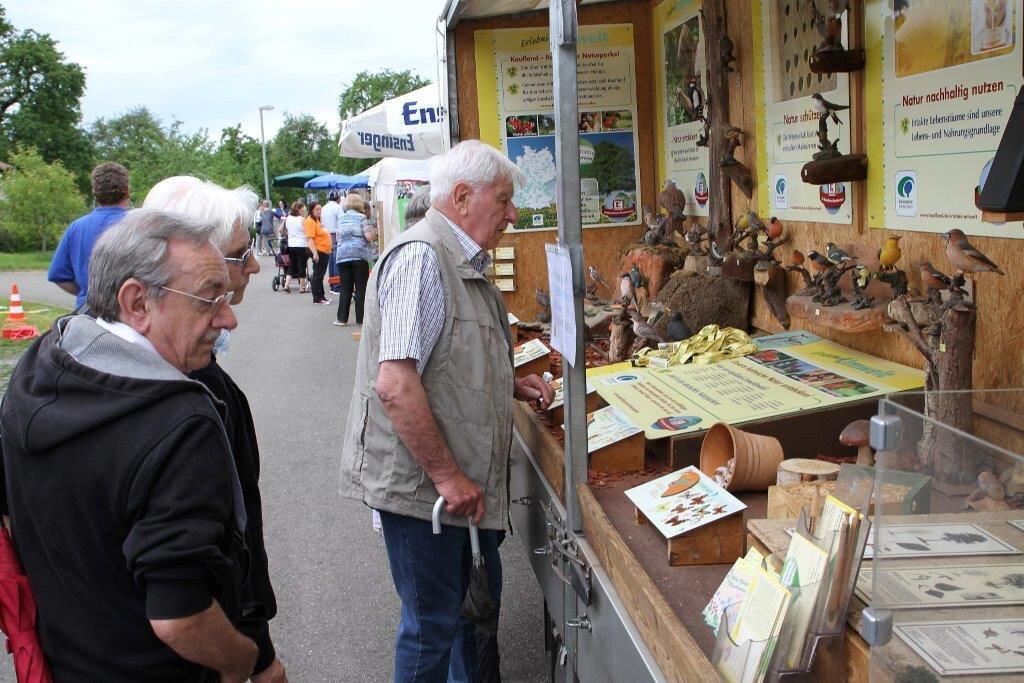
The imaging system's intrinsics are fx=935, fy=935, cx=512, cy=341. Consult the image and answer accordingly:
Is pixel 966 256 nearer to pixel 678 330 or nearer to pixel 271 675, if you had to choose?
pixel 678 330

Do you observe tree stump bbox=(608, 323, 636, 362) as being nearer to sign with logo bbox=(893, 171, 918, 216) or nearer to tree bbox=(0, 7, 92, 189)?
sign with logo bbox=(893, 171, 918, 216)

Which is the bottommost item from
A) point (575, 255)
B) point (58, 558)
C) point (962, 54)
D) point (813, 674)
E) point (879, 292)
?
point (813, 674)

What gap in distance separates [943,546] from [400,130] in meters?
7.35

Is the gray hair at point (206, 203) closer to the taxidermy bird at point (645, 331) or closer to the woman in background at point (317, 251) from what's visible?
the taxidermy bird at point (645, 331)

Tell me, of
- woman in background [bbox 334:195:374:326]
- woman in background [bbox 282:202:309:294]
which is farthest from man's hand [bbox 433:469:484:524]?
woman in background [bbox 282:202:309:294]

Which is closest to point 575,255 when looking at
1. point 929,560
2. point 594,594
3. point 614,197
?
point 594,594

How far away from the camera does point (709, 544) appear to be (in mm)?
2002

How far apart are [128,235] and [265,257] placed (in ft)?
96.8

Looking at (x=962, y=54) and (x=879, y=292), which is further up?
(x=962, y=54)

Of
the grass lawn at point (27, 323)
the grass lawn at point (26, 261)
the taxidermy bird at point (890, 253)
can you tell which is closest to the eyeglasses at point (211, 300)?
the taxidermy bird at point (890, 253)

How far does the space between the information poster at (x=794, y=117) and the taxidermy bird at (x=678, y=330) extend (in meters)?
0.59

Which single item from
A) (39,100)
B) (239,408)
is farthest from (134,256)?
(39,100)

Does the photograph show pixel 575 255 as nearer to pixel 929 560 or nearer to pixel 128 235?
pixel 128 235

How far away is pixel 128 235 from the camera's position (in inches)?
62.2
